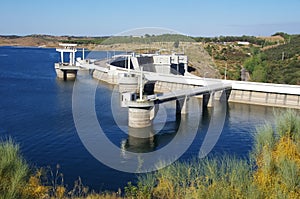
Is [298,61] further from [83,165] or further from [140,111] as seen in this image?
[83,165]

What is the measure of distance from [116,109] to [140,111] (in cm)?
745

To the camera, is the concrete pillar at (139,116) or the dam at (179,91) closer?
the concrete pillar at (139,116)

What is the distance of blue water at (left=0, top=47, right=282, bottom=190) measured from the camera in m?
19.3

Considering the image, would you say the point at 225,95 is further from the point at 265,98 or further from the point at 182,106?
the point at 182,106

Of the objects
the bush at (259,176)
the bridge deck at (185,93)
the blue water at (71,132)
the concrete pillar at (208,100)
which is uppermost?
the bush at (259,176)

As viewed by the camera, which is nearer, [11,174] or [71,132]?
[11,174]

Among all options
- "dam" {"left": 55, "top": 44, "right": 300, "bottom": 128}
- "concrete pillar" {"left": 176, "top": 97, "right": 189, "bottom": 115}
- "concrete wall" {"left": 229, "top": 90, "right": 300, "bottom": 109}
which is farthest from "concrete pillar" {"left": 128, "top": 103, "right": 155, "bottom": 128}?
"concrete wall" {"left": 229, "top": 90, "right": 300, "bottom": 109}

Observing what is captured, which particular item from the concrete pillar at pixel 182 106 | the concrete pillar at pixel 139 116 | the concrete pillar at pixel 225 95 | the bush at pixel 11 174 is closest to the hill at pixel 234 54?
the concrete pillar at pixel 225 95

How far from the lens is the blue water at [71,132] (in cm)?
1928

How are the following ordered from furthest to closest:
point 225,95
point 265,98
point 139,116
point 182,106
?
point 225,95 < point 265,98 < point 182,106 < point 139,116

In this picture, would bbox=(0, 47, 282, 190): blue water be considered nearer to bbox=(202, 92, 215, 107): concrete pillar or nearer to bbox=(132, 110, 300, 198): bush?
bbox=(202, 92, 215, 107): concrete pillar

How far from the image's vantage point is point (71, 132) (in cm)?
2628

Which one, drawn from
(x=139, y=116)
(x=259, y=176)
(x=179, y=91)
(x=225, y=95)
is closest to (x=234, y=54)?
(x=225, y=95)

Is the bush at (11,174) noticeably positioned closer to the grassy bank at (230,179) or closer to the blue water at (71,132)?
the grassy bank at (230,179)
